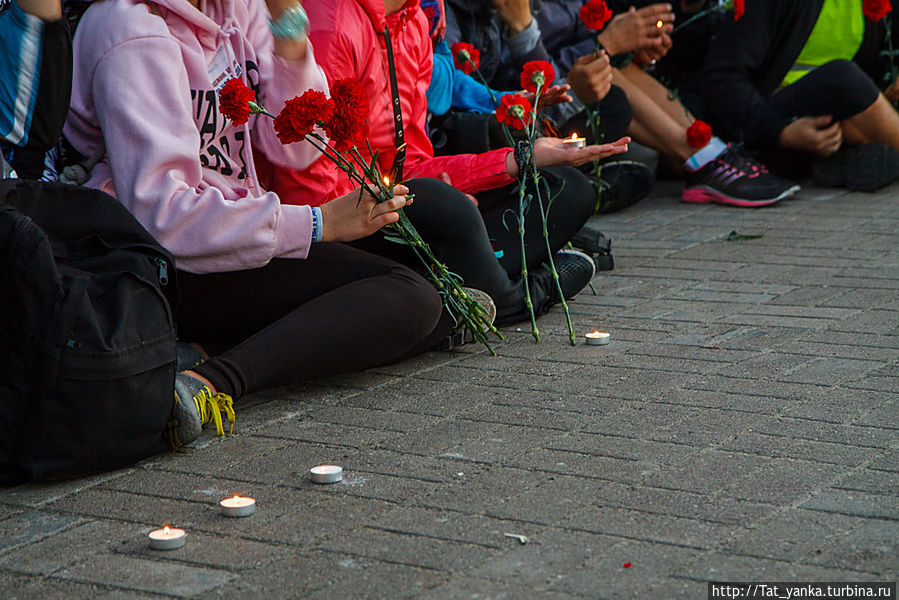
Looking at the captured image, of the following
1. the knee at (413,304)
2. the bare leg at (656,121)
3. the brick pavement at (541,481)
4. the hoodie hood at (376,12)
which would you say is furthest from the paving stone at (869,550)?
the bare leg at (656,121)

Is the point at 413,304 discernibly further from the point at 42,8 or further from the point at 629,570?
the point at 629,570

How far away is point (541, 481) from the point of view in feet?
7.92

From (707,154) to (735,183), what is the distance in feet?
0.84

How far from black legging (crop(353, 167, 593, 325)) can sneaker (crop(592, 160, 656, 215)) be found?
1.70 metres

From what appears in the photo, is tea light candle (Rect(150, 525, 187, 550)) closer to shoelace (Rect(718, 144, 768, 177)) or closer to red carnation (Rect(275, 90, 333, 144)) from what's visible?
red carnation (Rect(275, 90, 333, 144))

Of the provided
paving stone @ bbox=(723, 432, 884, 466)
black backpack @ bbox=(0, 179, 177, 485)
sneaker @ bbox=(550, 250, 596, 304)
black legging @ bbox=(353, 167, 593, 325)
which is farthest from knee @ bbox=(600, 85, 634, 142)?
black backpack @ bbox=(0, 179, 177, 485)

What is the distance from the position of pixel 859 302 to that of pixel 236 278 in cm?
204

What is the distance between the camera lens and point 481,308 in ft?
11.1

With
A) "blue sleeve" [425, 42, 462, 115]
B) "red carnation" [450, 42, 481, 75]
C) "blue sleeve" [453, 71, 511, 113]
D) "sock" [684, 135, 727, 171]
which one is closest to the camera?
"red carnation" [450, 42, 481, 75]

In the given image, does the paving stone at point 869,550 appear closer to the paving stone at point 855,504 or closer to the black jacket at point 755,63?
the paving stone at point 855,504

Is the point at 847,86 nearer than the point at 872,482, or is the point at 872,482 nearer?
the point at 872,482

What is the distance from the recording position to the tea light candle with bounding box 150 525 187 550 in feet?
7.00

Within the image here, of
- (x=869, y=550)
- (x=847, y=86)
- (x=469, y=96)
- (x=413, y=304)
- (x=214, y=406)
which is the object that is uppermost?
(x=469, y=96)

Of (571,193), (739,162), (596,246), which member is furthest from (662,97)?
(571,193)
